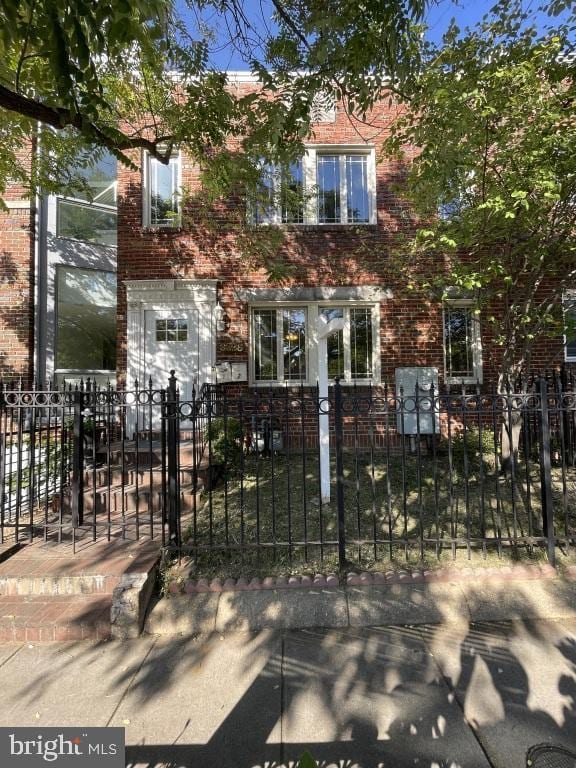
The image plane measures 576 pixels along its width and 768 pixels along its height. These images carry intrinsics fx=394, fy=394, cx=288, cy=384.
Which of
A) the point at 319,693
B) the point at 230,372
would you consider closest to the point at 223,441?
the point at 230,372

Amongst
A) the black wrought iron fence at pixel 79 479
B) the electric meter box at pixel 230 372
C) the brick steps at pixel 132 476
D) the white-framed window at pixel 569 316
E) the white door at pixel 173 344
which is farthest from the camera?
the white door at pixel 173 344

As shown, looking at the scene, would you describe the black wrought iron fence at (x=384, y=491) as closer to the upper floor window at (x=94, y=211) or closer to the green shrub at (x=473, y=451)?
the green shrub at (x=473, y=451)

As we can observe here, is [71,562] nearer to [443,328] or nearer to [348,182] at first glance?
[443,328]

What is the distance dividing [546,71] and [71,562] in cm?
696

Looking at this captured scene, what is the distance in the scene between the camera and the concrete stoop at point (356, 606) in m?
3.02

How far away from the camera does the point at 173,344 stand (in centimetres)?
781

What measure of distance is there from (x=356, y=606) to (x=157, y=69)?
591 centimetres

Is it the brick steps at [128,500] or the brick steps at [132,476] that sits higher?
the brick steps at [132,476]

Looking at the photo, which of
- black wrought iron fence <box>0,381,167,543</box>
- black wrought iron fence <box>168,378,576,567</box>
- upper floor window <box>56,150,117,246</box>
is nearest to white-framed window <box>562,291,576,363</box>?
black wrought iron fence <box>168,378,576,567</box>

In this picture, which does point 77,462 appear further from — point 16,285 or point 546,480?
point 16,285

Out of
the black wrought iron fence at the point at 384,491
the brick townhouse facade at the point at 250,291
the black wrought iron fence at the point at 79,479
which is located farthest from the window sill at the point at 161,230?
Answer: the black wrought iron fence at the point at 79,479

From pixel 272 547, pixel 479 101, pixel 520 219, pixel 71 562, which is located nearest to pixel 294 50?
pixel 479 101

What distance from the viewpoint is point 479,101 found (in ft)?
13.1

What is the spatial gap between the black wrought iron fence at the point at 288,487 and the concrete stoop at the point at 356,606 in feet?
1.13
